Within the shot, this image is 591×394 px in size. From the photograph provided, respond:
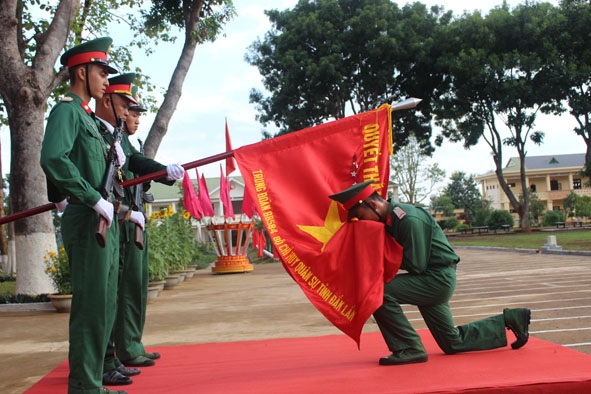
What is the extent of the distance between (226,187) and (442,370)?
580 inches

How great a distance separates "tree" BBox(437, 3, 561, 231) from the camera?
29.1 metres

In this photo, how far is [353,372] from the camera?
3977 mm

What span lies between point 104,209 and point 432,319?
2347 millimetres

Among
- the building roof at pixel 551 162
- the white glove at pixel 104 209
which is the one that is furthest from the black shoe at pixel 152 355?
the building roof at pixel 551 162

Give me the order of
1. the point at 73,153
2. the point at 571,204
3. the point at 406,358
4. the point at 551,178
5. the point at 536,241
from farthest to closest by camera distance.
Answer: the point at 551,178 < the point at 571,204 < the point at 536,241 < the point at 406,358 < the point at 73,153

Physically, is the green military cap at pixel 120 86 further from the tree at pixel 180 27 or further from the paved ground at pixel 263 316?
the tree at pixel 180 27

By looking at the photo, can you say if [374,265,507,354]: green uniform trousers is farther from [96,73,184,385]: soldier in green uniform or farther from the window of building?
the window of building

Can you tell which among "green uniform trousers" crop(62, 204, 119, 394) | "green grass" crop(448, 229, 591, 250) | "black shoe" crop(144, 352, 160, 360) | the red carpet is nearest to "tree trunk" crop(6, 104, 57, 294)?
"black shoe" crop(144, 352, 160, 360)

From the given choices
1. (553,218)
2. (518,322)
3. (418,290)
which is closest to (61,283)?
(418,290)

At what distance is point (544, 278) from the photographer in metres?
11.8

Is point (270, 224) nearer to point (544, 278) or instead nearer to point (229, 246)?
point (544, 278)

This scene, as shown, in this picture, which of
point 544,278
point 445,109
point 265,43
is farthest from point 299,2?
point 544,278

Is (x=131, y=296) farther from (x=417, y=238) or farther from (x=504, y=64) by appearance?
(x=504, y=64)

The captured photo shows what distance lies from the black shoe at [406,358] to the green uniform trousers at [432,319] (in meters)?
0.03
